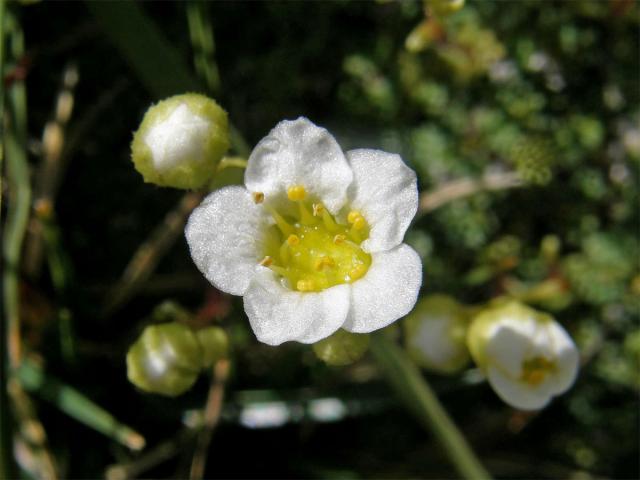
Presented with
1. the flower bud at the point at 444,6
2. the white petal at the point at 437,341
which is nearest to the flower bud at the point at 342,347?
the white petal at the point at 437,341

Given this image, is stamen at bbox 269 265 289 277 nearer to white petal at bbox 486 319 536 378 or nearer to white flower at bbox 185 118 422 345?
white flower at bbox 185 118 422 345

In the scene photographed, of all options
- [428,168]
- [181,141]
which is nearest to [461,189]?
[428,168]

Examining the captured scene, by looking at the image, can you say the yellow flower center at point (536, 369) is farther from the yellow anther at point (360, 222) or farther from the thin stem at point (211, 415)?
the thin stem at point (211, 415)

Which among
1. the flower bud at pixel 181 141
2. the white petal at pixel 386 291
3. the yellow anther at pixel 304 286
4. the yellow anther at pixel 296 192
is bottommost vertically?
the white petal at pixel 386 291

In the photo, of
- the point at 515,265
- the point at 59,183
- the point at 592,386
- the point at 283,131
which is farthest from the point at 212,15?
the point at 592,386

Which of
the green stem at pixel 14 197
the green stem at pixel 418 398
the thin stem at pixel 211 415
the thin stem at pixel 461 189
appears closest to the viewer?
the green stem at pixel 418 398

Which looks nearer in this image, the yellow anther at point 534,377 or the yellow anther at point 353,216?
the yellow anther at point 353,216

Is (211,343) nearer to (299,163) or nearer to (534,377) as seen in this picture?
(299,163)
